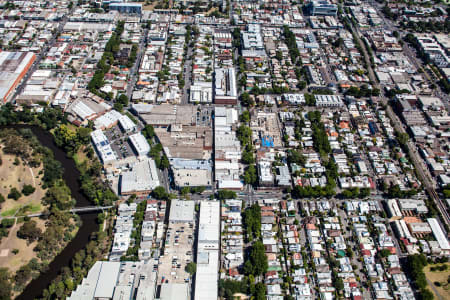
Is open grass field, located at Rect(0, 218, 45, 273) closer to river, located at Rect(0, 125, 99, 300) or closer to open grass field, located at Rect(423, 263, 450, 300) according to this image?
river, located at Rect(0, 125, 99, 300)

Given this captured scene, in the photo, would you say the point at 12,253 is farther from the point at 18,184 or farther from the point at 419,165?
the point at 419,165

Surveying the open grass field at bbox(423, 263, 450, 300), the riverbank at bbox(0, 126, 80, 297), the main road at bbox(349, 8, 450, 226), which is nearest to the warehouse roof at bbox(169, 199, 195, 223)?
the riverbank at bbox(0, 126, 80, 297)

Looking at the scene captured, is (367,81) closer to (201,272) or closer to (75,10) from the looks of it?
(201,272)

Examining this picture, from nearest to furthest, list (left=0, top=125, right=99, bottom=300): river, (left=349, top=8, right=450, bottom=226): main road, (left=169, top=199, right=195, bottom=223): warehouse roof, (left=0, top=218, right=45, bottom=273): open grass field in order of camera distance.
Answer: (left=0, top=125, right=99, bottom=300): river, (left=0, top=218, right=45, bottom=273): open grass field, (left=169, top=199, right=195, bottom=223): warehouse roof, (left=349, top=8, right=450, bottom=226): main road

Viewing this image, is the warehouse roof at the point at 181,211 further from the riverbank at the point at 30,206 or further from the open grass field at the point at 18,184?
the open grass field at the point at 18,184

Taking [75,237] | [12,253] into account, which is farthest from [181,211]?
[12,253]
